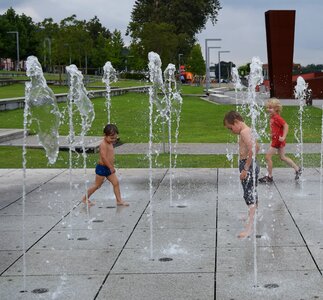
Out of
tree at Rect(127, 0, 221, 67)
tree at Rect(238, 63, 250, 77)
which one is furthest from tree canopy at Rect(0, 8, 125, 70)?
tree at Rect(238, 63, 250, 77)

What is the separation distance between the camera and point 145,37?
6500cm

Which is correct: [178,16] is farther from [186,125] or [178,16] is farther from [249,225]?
[249,225]

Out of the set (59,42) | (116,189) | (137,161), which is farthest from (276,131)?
(59,42)

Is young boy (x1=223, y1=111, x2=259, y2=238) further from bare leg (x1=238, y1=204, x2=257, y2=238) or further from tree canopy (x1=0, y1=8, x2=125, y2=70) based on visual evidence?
tree canopy (x1=0, y1=8, x2=125, y2=70)

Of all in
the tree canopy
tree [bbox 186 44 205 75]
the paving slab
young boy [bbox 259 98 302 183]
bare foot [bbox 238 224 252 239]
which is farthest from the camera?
tree [bbox 186 44 205 75]

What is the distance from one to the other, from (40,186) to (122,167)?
7.42ft

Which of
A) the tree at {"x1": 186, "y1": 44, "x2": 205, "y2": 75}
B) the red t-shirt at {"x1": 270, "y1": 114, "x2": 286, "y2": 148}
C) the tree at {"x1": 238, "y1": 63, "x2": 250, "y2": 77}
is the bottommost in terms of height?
the red t-shirt at {"x1": 270, "y1": 114, "x2": 286, "y2": 148}

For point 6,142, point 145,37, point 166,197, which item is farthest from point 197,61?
point 166,197

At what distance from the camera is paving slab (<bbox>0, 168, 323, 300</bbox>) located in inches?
187

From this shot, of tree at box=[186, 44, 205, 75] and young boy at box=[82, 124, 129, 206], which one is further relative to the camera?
tree at box=[186, 44, 205, 75]

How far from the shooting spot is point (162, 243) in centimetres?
604

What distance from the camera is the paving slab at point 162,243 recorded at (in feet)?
15.6

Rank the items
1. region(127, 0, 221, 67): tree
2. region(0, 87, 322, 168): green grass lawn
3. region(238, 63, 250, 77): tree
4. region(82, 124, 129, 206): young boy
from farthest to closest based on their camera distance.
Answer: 1. region(238, 63, 250, 77): tree
2. region(127, 0, 221, 67): tree
3. region(0, 87, 322, 168): green grass lawn
4. region(82, 124, 129, 206): young boy

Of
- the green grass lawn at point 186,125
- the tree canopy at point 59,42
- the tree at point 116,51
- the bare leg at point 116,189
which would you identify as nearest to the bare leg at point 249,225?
→ the bare leg at point 116,189
